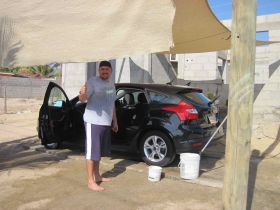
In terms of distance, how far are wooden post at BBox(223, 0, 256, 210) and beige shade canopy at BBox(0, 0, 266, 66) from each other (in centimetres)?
70

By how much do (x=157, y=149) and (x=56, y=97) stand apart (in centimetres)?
269

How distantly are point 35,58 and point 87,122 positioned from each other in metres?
1.33

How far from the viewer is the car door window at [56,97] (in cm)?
802

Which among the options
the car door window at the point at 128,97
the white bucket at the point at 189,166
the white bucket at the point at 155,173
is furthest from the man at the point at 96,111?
the car door window at the point at 128,97

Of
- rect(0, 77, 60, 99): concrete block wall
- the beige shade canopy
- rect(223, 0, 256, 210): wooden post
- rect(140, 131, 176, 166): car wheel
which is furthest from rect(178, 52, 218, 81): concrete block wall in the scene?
rect(0, 77, 60, 99): concrete block wall

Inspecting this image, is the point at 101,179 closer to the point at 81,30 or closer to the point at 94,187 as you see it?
the point at 94,187

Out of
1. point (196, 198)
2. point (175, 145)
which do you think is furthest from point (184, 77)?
point (196, 198)

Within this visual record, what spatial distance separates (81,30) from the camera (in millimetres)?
4543

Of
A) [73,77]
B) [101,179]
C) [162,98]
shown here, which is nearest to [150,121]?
[162,98]

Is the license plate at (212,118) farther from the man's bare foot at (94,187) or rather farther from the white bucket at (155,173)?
the man's bare foot at (94,187)

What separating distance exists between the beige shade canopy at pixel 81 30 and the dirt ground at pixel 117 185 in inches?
75.2

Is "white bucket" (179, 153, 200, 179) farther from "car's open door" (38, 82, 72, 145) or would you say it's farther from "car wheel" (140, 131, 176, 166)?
"car's open door" (38, 82, 72, 145)

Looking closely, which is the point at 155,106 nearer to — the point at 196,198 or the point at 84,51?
the point at 196,198

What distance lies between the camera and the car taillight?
6680 millimetres
